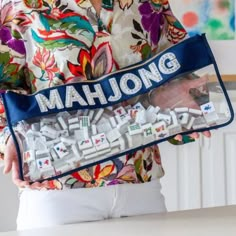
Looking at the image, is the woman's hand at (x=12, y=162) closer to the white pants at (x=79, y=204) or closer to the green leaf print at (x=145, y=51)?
the white pants at (x=79, y=204)

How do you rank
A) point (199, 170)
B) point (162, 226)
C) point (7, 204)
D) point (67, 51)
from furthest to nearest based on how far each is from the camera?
point (199, 170) < point (7, 204) < point (67, 51) < point (162, 226)

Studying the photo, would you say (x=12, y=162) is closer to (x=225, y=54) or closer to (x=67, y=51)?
Answer: (x=67, y=51)

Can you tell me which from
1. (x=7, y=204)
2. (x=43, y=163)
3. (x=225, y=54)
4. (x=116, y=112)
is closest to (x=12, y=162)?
(x=43, y=163)

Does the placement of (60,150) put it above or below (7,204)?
above

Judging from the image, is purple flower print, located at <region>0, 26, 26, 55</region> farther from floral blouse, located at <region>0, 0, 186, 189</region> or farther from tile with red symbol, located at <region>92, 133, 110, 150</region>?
tile with red symbol, located at <region>92, 133, 110, 150</region>

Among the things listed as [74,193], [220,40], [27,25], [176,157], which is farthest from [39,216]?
[220,40]

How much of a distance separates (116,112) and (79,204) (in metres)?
0.14

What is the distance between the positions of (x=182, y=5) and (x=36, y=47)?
1.09 meters

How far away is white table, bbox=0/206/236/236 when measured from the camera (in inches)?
26.1

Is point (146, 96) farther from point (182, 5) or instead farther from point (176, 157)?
point (182, 5)

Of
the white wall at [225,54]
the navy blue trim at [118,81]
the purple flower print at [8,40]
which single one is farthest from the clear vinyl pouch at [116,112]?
the white wall at [225,54]

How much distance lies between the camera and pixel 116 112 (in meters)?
0.76

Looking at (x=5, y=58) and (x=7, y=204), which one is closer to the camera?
(x=5, y=58)

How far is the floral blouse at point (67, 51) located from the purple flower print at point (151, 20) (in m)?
0.04
